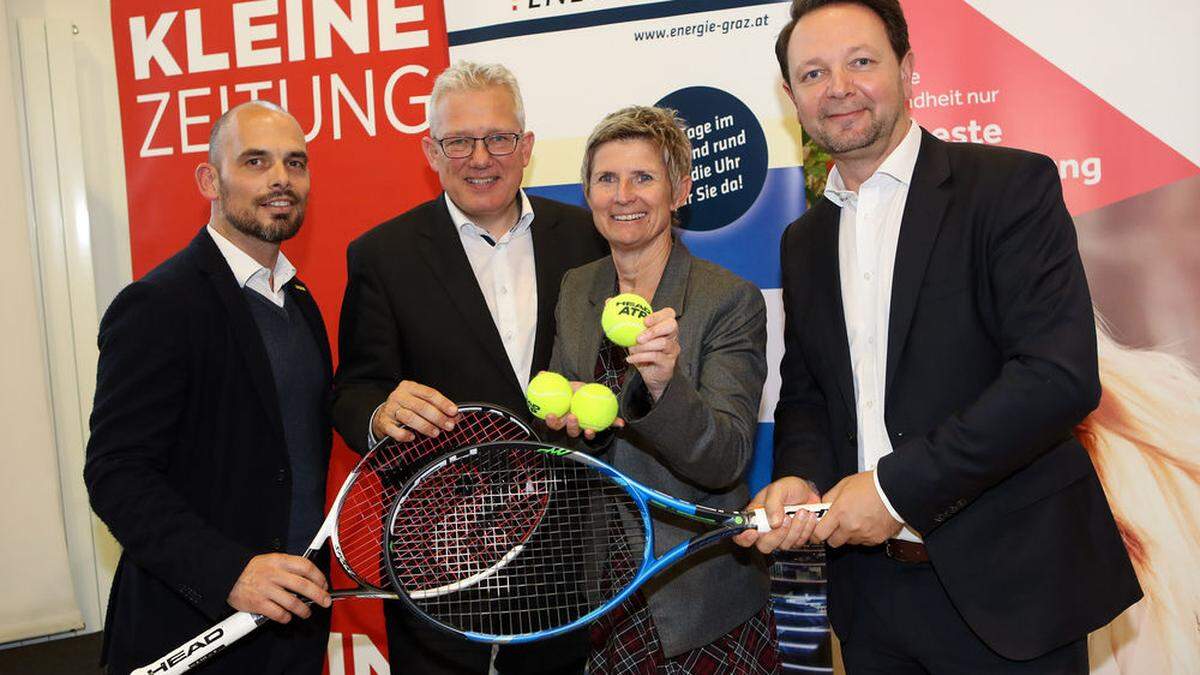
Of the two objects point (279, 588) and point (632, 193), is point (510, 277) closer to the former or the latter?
point (632, 193)

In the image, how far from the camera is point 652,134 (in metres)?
Result: 2.84

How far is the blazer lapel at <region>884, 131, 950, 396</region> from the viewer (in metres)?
2.42

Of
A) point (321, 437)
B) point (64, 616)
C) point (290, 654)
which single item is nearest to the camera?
point (290, 654)

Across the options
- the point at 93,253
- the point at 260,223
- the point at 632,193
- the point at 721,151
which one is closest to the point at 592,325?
the point at 632,193

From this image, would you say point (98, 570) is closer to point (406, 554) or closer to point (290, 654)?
point (290, 654)

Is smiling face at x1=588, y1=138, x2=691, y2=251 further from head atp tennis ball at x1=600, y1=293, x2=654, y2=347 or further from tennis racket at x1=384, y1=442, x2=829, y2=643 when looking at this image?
tennis racket at x1=384, y1=442, x2=829, y2=643

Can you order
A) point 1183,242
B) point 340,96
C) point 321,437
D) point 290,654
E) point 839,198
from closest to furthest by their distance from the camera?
point 839,198
point 290,654
point 321,437
point 1183,242
point 340,96

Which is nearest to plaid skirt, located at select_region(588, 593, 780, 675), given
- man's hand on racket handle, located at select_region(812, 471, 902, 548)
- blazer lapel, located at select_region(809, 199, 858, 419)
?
man's hand on racket handle, located at select_region(812, 471, 902, 548)

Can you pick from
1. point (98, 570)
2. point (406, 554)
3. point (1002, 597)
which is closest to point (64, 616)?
point (98, 570)

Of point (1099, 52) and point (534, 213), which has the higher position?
point (1099, 52)

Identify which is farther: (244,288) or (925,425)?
(244,288)

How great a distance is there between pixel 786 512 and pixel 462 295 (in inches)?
51.9

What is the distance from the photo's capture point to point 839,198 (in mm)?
2758

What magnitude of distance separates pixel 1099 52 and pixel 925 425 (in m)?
2.30
